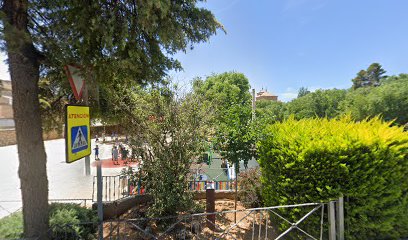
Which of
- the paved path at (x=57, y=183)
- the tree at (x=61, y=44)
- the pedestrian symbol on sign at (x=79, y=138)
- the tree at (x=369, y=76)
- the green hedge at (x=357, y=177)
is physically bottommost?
the paved path at (x=57, y=183)

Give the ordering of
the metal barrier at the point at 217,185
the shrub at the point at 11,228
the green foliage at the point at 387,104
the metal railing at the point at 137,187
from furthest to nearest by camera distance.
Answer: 1. the green foliage at the point at 387,104
2. the metal barrier at the point at 217,185
3. the metal railing at the point at 137,187
4. the shrub at the point at 11,228

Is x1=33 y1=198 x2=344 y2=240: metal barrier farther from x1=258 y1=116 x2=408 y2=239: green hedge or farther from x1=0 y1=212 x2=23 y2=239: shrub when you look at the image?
x1=0 y1=212 x2=23 y2=239: shrub

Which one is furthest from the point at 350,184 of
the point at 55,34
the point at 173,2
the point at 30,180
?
the point at 55,34

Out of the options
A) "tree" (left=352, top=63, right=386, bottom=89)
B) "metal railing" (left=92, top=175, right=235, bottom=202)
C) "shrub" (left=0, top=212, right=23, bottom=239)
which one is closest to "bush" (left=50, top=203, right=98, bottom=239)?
"shrub" (left=0, top=212, right=23, bottom=239)

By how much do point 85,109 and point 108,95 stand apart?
265 centimetres

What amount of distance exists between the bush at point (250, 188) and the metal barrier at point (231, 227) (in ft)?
1.13

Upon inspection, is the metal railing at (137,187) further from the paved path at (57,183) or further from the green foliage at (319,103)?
the green foliage at (319,103)

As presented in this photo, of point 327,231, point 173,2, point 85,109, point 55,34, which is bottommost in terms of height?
point 327,231

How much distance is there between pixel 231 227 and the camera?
3.20 metres

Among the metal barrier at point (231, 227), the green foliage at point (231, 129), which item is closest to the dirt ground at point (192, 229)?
the metal barrier at point (231, 227)

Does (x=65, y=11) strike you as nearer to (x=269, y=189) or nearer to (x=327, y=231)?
(x=269, y=189)

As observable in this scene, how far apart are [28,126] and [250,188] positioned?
546 cm

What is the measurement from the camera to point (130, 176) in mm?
5598

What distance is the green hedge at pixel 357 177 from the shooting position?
338cm
